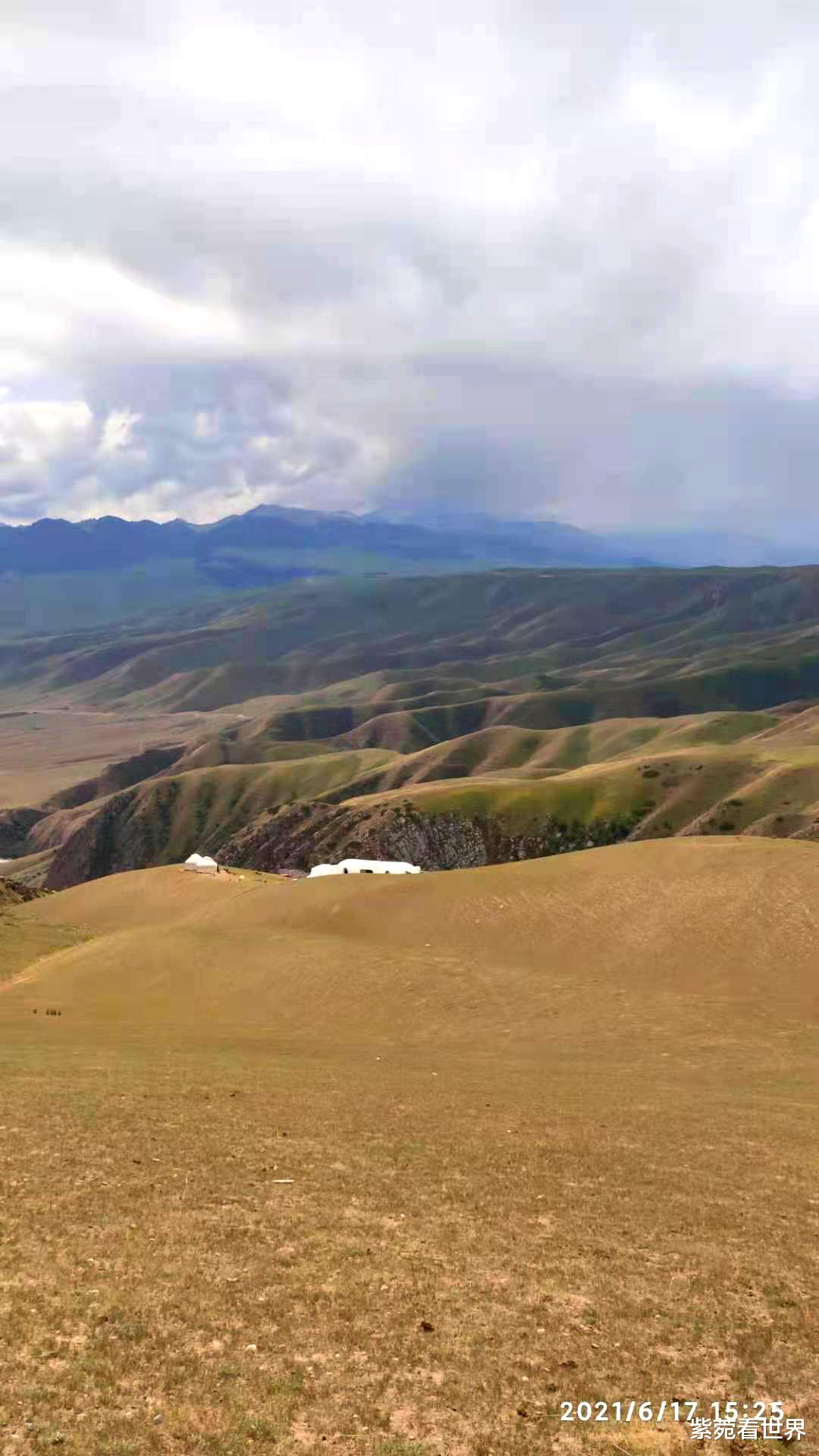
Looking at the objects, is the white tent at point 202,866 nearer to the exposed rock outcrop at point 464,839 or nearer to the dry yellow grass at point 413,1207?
the dry yellow grass at point 413,1207

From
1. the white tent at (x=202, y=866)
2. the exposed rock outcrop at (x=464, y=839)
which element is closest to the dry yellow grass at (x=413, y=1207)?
the white tent at (x=202, y=866)

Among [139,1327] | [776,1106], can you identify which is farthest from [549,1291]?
[776,1106]

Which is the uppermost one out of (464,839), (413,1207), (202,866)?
(413,1207)

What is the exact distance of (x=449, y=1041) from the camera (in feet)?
150

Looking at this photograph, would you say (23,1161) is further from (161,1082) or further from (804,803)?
(804,803)

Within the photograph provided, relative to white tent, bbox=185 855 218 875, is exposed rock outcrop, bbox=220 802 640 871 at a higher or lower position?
lower

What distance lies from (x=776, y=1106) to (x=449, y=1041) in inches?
698

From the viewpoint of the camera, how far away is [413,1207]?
2092cm

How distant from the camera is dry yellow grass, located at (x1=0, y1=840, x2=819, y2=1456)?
13.2 metres

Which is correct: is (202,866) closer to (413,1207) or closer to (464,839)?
(413,1207)

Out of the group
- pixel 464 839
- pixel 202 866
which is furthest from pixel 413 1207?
pixel 464 839

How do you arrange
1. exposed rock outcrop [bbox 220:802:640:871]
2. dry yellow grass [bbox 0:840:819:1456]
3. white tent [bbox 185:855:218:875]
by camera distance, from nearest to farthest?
dry yellow grass [bbox 0:840:819:1456] < white tent [bbox 185:855:218:875] < exposed rock outcrop [bbox 220:802:640:871]

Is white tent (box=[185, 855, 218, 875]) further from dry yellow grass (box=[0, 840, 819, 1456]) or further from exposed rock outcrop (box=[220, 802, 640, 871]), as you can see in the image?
exposed rock outcrop (box=[220, 802, 640, 871])

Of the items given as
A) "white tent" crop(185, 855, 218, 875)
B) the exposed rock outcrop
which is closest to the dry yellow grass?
"white tent" crop(185, 855, 218, 875)
